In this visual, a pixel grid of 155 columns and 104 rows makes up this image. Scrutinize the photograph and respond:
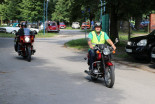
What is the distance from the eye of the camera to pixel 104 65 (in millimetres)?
8742

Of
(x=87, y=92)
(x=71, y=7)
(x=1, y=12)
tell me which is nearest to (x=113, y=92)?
(x=87, y=92)

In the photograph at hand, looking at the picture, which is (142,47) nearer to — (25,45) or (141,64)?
(141,64)

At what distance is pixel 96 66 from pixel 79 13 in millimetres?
14698

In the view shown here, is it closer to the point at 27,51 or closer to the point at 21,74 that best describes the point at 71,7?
the point at 27,51

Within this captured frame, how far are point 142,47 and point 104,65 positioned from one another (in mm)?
5612

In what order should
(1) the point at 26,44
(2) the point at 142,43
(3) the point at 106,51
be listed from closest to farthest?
1. (3) the point at 106,51
2. (2) the point at 142,43
3. (1) the point at 26,44

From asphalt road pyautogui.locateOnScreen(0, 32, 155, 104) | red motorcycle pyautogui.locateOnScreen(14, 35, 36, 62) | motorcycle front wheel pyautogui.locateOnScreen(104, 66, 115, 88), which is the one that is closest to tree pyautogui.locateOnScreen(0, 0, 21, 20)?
red motorcycle pyautogui.locateOnScreen(14, 35, 36, 62)

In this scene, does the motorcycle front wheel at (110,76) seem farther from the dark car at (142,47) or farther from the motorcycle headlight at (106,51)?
the dark car at (142,47)

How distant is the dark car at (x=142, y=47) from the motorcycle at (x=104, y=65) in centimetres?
516

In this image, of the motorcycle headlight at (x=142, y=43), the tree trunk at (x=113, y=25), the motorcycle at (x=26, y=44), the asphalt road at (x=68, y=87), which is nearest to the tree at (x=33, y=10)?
the tree trunk at (x=113, y=25)

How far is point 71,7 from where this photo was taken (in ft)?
76.6

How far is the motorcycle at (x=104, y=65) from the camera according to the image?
8414 millimetres

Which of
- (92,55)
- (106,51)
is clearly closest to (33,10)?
(92,55)

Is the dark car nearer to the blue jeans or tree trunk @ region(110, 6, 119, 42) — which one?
the blue jeans
